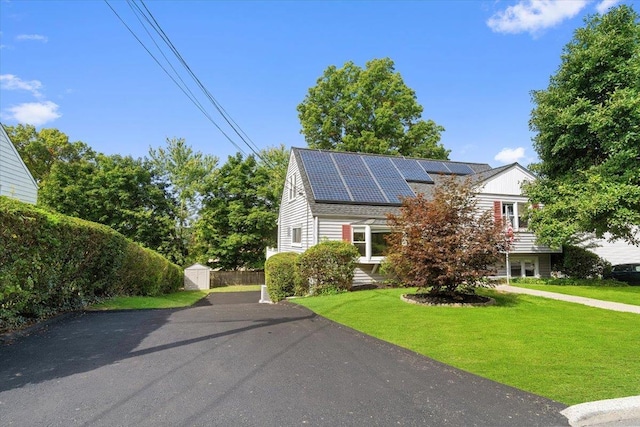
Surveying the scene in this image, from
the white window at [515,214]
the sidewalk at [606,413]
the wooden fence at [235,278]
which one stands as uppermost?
the white window at [515,214]

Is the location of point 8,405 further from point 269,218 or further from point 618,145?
point 269,218

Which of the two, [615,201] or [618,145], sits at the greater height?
[618,145]

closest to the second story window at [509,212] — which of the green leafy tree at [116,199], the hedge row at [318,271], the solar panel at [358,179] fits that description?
the solar panel at [358,179]

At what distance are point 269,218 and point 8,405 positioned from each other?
1027 inches

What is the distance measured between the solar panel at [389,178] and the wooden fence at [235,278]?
15151 mm

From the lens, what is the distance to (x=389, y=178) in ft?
59.7

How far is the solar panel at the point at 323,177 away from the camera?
51.7 ft

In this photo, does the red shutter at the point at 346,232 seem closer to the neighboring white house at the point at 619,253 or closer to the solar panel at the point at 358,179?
the solar panel at the point at 358,179

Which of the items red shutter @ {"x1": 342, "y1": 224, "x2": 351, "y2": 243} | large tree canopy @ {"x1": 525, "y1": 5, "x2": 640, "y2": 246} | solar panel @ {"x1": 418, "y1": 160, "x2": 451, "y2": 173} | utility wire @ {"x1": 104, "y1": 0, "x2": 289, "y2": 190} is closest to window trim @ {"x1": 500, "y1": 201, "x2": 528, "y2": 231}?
large tree canopy @ {"x1": 525, "y1": 5, "x2": 640, "y2": 246}

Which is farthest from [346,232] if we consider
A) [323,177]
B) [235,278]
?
[235,278]

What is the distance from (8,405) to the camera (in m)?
3.46

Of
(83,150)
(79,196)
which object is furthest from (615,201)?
(83,150)

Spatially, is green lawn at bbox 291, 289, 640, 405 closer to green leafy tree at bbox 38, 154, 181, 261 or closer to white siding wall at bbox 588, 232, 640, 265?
white siding wall at bbox 588, 232, 640, 265

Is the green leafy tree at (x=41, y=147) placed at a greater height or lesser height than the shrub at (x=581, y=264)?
greater
